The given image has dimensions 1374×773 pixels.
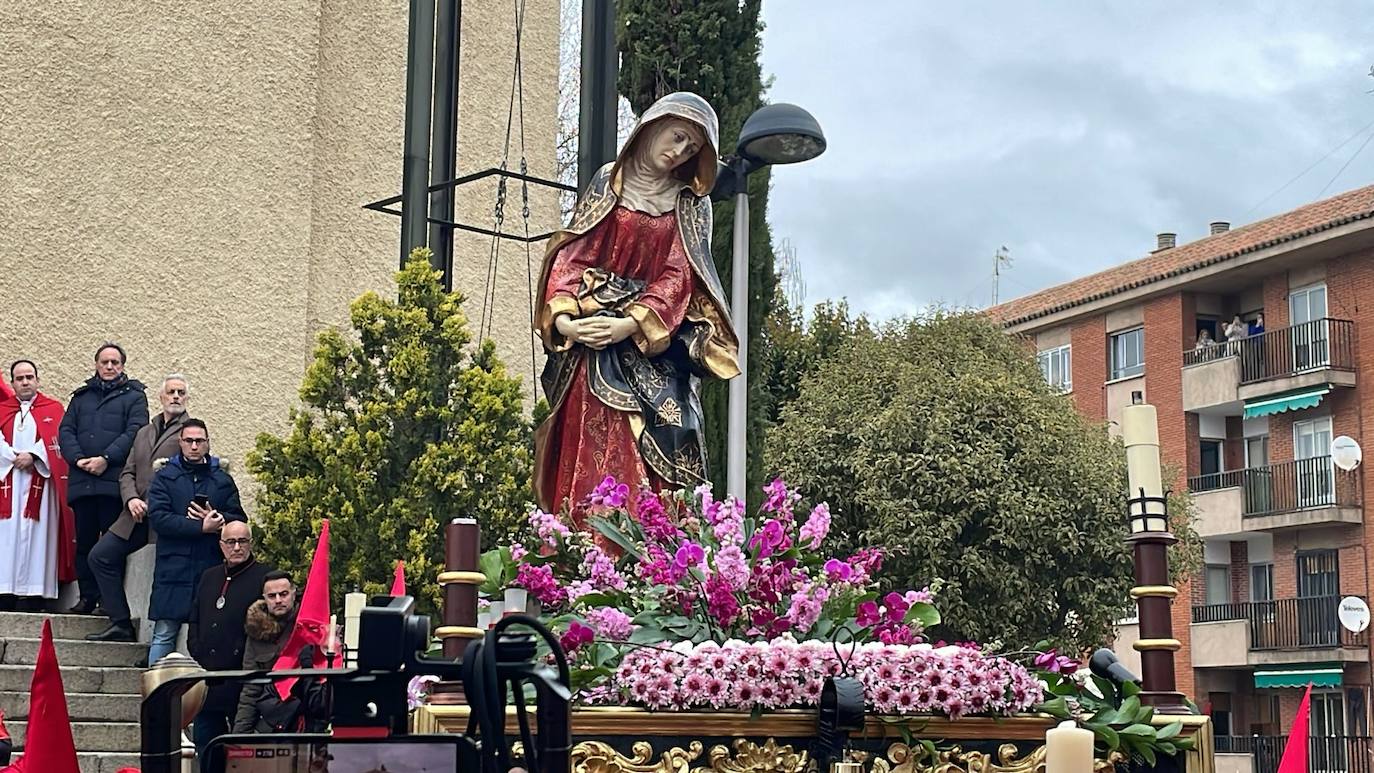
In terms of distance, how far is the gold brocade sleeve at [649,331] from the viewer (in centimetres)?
810

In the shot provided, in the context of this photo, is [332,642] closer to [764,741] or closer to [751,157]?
[764,741]

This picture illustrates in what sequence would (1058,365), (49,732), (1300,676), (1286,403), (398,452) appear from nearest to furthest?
(49,732) → (398,452) → (1300,676) → (1286,403) → (1058,365)

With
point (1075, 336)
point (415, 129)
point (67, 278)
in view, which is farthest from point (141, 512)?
point (1075, 336)

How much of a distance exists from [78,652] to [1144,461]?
7.49 metres

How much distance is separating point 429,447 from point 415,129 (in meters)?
3.03

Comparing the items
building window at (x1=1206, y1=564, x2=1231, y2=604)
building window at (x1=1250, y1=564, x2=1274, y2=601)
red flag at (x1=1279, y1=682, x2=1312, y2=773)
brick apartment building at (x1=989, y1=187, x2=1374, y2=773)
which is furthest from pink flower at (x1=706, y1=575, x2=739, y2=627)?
building window at (x1=1206, y1=564, x2=1231, y2=604)

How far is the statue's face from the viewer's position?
8.35 m

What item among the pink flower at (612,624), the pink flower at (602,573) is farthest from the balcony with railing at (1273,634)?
the pink flower at (612,624)

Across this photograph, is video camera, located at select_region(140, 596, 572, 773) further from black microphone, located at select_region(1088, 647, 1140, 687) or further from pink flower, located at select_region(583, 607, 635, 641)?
black microphone, located at select_region(1088, 647, 1140, 687)

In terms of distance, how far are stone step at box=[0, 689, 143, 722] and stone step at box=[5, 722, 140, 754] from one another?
122 mm

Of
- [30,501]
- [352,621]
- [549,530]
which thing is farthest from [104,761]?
[549,530]

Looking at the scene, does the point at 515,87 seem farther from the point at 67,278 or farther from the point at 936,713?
the point at 936,713

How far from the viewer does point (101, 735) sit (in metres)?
10.3

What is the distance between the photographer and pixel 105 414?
11672 millimetres
